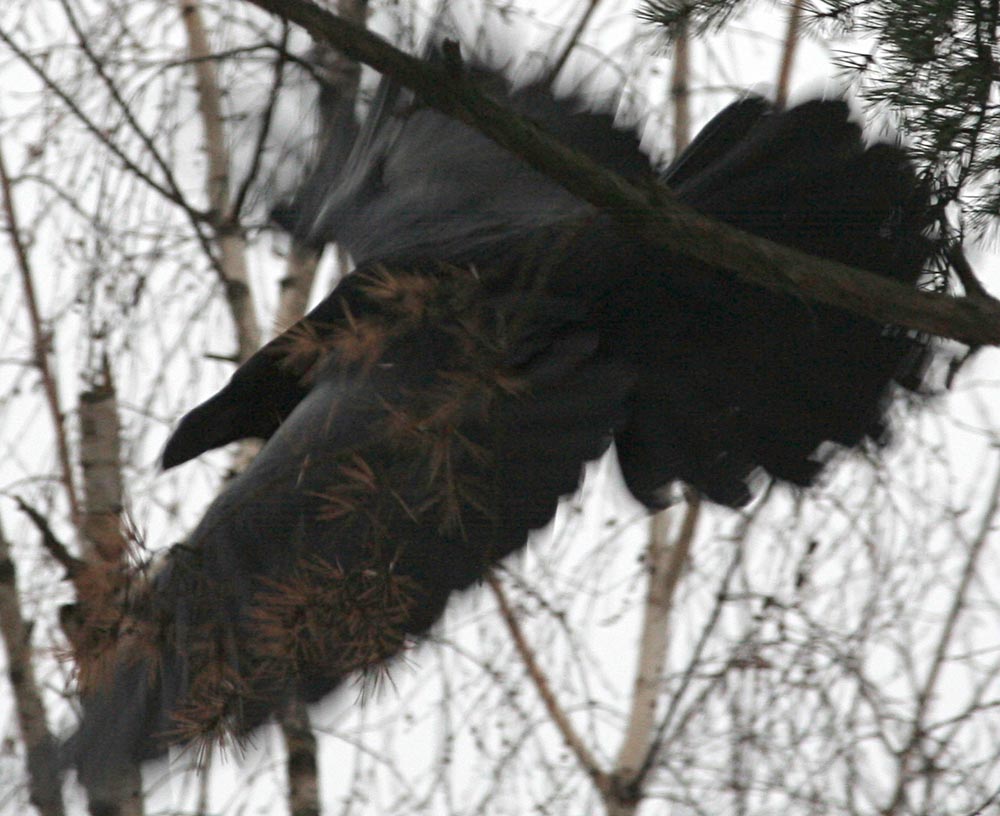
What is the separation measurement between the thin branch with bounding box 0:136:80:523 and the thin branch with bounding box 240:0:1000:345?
5.01 ft

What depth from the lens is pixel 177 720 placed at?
92.7 inches

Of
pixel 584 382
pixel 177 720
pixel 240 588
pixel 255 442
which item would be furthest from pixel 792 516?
pixel 177 720

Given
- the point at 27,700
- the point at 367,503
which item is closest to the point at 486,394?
the point at 367,503

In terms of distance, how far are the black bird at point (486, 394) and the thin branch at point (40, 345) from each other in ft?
0.86

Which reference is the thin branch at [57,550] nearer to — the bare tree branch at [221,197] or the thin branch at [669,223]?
the thin branch at [669,223]

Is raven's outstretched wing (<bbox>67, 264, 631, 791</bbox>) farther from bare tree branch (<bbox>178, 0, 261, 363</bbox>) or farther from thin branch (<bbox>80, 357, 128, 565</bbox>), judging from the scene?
bare tree branch (<bbox>178, 0, 261, 363</bbox>)

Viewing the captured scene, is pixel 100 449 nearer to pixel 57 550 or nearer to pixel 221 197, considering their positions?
pixel 57 550

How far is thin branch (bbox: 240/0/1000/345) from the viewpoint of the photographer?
2.00 m

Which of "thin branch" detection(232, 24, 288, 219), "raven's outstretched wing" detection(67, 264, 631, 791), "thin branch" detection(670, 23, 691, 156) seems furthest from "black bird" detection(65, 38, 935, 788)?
"thin branch" detection(670, 23, 691, 156)

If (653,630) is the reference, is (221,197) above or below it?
above

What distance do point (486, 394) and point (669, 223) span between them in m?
0.38

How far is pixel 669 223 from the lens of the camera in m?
2.09

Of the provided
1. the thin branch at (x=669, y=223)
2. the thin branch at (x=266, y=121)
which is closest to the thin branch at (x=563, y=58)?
the thin branch at (x=266, y=121)

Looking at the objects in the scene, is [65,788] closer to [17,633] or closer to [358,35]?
[17,633]
